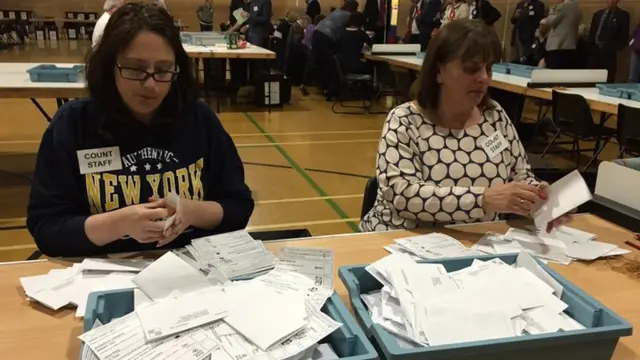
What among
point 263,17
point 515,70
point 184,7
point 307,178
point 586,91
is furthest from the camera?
point 184,7

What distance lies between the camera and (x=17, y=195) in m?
4.14

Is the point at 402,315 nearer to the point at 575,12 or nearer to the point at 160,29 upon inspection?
the point at 160,29

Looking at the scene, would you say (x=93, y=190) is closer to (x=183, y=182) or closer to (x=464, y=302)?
(x=183, y=182)

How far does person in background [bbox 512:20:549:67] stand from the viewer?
924 cm

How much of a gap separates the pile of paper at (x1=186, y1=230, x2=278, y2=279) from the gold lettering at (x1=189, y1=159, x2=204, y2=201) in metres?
0.24

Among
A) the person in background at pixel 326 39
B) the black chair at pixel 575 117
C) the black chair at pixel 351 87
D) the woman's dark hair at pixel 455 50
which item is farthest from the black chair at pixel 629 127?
the person in background at pixel 326 39

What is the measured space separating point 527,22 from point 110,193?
9.72 m

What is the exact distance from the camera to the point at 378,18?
12.2 m

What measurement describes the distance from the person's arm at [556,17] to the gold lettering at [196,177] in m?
8.40

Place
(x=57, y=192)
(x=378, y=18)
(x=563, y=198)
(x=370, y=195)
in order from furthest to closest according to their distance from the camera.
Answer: (x=378, y=18) < (x=370, y=195) < (x=563, y=198) < (x=57, y=192)

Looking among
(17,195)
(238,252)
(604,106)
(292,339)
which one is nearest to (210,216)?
(238,252)

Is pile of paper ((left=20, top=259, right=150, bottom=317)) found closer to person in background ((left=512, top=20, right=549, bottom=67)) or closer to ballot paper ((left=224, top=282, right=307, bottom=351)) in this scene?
ballot paper ((left=224, top=282, right=307, bottom=351))

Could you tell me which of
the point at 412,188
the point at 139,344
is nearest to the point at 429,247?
the point at 412,188

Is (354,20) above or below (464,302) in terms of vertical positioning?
above
